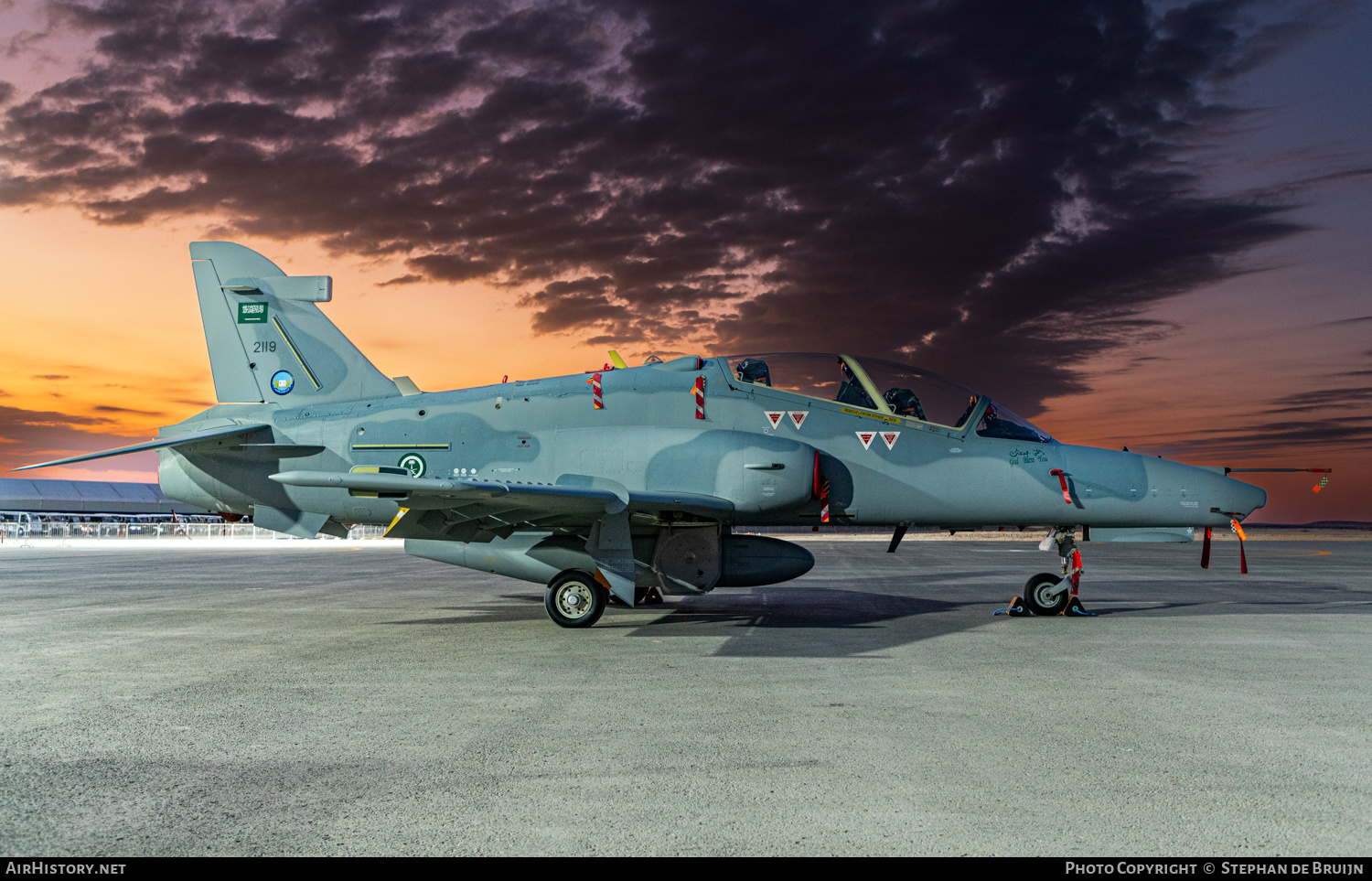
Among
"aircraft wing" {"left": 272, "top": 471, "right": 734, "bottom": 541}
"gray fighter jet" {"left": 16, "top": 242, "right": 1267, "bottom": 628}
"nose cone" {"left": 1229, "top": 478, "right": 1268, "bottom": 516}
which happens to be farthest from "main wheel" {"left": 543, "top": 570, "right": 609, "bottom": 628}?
"nose cone" {"left": 1229, "top": 478, "right": 1268, "bottom": 516}

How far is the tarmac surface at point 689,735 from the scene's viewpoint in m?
3.48

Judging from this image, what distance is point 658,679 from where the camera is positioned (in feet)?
22.5

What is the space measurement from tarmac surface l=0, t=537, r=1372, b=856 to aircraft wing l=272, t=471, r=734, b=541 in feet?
4.19

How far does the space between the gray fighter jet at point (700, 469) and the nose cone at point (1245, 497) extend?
22 mm

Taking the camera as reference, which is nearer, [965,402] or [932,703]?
[932,703]

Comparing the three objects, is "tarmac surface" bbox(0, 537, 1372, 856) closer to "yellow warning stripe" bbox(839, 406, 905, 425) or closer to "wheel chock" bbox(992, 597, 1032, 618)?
"wheel chock" bbox(992, 597, 1032, 618)

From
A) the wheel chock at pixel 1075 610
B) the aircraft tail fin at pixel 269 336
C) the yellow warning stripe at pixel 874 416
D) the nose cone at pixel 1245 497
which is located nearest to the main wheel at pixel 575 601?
the yellow warning stripe at pixel 874 416

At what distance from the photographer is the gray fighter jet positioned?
1028 centimetres

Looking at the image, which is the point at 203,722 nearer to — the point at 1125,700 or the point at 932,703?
the point at 932,703

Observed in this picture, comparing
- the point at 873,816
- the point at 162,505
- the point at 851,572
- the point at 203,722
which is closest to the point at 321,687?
the point at 203,722

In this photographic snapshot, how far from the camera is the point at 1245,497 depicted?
10586mm

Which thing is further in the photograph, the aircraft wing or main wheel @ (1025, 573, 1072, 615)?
main wheel @ (1025, 573, 1072, 615)

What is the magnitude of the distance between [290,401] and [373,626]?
395 cm

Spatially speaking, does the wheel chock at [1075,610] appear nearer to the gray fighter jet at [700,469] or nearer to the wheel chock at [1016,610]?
the gray fighter jet at [700,469]
